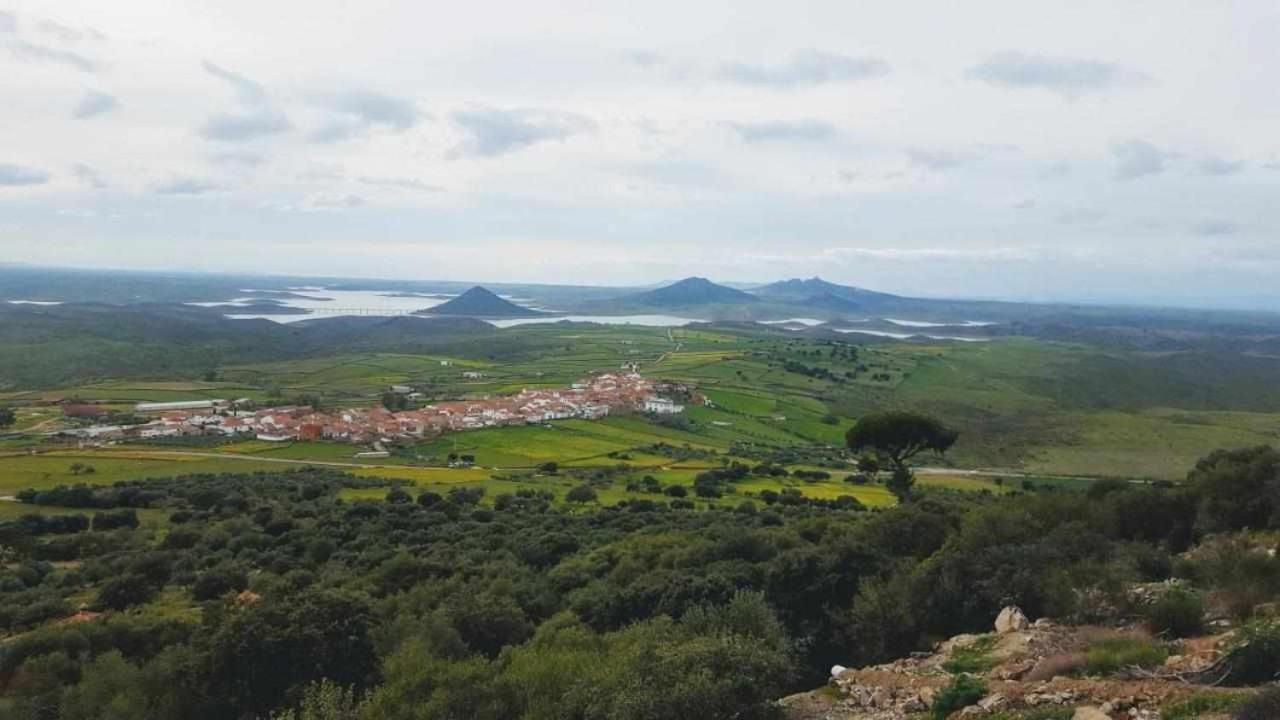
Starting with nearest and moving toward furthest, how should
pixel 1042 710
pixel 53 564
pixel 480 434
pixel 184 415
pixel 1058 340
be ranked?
pixel 1042 710, pixel 53 564, pixel 480 434, pixel 184 415, pixel 1058 340

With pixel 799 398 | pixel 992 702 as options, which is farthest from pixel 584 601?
pixel 799 398

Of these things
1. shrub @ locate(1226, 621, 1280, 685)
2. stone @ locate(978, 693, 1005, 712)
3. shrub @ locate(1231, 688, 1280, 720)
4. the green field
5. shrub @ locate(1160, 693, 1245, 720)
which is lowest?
the green field

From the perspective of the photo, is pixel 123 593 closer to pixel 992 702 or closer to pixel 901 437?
pixel 992 702

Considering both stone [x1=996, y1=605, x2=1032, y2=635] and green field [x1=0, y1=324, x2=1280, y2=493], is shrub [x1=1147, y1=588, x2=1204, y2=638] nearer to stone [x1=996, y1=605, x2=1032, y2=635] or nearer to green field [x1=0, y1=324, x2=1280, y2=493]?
stone [x1=996, y1=605, x2=1032, y2=635]

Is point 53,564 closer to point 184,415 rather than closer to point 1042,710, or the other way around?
point 1042,710

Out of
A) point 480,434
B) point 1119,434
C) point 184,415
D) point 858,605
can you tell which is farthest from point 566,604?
point 1119,434

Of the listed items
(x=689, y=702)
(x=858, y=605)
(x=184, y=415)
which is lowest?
(x=184, y=415)

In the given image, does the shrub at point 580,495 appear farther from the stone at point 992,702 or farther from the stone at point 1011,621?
the stone at point 992,702

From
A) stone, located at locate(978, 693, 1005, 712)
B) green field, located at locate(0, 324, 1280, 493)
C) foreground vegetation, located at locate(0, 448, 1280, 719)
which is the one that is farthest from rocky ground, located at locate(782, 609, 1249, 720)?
green field, located at locate(0, 324, 1280, 493)
